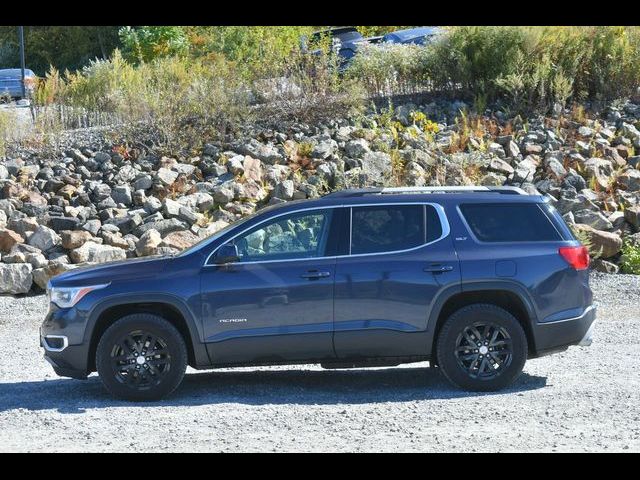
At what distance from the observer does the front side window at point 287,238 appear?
971cm

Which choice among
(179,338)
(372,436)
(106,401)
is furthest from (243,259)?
(372,436)

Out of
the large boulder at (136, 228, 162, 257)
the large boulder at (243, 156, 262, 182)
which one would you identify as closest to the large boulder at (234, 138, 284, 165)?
the large boulder at (243, 156, 262, 182)

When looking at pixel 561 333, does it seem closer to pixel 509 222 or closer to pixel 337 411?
pixel 509 222

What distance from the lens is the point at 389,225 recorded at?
9867mm

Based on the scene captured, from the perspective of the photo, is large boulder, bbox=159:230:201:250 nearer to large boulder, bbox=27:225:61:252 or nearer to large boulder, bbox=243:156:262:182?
large boulder, bbox=27:225:61:252

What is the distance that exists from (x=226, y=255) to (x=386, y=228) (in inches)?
55.6

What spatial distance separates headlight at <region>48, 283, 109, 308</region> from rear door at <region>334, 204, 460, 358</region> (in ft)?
6.76

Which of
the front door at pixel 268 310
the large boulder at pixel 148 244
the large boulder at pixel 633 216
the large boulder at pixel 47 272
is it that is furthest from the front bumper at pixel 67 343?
the large boulder at pixel 633 216

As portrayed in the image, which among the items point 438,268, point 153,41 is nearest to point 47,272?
point 438,268

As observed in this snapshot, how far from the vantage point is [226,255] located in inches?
379

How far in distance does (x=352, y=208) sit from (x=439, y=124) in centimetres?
999

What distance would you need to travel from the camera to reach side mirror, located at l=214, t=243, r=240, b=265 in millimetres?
9617

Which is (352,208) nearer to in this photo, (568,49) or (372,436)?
(372,436)

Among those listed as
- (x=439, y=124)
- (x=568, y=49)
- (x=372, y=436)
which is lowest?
(x=372, y=436)
